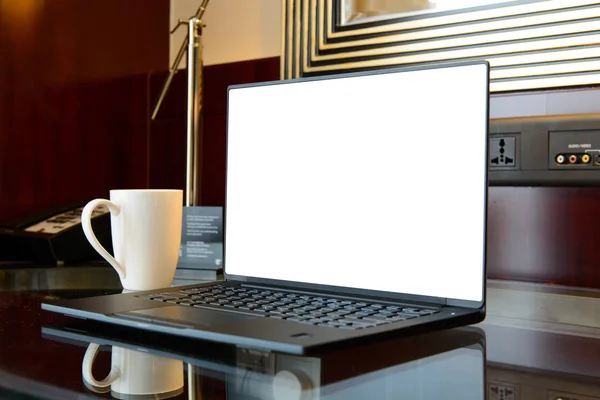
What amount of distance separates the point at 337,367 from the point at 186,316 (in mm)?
129

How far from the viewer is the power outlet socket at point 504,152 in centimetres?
80

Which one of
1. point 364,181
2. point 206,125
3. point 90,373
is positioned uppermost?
point 206,125

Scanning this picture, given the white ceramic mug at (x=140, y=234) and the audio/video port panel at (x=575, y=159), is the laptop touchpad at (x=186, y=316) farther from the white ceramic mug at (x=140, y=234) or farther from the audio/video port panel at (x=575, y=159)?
the audio/video port panel at (x=575, y=159)

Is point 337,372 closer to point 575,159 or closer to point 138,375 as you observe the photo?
point 138,375

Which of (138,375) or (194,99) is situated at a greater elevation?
(194,99)

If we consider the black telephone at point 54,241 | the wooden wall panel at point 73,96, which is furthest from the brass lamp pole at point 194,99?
the wooden wall panel at point 73,96

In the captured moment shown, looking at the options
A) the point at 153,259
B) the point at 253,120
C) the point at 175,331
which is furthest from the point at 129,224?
the point at 175,331

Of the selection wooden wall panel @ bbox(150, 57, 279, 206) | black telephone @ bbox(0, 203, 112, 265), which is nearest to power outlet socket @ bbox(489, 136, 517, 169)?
wooden wall panel @ bbox(150, 57, 279, 206)

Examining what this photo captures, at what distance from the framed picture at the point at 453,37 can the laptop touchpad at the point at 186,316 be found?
1.60ft

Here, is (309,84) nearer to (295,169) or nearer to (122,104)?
(295,169)

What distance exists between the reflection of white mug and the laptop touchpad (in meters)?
0.03

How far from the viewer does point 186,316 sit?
0.49 m

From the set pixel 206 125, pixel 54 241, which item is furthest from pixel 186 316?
pixel 206 125

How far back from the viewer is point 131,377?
15.9 inches
